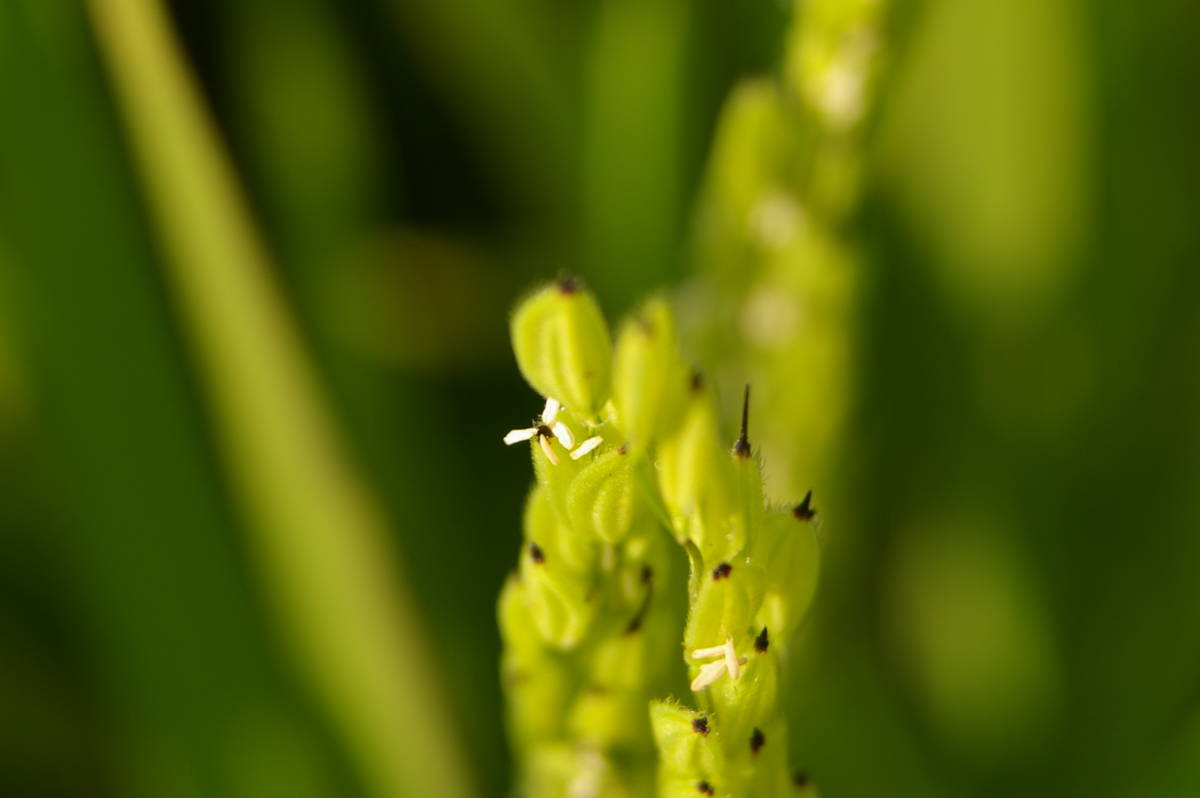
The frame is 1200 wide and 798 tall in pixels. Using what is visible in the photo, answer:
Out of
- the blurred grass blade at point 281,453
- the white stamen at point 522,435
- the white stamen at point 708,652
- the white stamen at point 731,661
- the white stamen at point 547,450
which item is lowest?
the white stamen at point 731,661

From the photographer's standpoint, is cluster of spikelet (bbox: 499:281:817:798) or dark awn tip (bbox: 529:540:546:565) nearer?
cluster of spikelet (bbox: 499:281:817:798)

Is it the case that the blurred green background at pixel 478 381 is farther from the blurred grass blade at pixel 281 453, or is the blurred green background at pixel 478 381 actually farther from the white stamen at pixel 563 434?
the white stamen at pixel 563 434

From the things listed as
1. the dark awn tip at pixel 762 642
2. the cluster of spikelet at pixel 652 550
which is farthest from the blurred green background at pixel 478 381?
the dark awn tip at pixel 762 642

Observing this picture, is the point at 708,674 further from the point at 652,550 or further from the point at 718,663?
the point at 652,550

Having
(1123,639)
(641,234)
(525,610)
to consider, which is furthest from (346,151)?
(1123,639)

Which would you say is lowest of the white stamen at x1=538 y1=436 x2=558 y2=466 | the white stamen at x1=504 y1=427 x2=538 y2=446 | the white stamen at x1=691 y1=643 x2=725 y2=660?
the white stamen at x1=691 y1=643 x2=725 y2=660

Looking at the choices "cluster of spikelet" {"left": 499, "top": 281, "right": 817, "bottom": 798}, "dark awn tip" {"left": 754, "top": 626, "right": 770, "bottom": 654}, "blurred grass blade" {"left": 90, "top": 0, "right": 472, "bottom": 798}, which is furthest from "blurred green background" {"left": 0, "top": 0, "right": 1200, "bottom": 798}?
"dark awn tip" {"left": 754, "top": 626, "right": 770, "bottom": 654}

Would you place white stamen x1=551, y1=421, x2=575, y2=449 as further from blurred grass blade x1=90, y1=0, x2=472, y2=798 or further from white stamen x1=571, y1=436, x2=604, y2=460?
Result: blurred grass blade x1=90, y1=0, x2=472, y2=798

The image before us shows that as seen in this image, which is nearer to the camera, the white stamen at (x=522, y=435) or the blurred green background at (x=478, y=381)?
the white stamen at (x=522, y=435)
